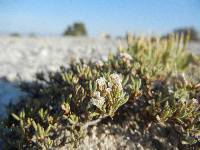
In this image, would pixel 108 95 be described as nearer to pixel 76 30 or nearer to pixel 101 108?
pixel 101 108

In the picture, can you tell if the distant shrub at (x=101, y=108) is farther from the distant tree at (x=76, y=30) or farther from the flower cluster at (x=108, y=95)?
the distant tree at (x=76, y=30)

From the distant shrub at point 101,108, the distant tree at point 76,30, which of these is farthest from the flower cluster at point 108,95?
the distant tree at point 76,30

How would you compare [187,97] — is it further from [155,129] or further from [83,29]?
[83,29]

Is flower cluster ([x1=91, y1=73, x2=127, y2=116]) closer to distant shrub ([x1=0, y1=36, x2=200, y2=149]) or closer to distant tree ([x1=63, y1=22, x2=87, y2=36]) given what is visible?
distant shrub ([x1=0, y1=36, x2=200, y2=149])

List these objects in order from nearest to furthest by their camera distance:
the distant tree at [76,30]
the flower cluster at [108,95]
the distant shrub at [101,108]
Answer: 1. the flower cluster at [108,95]
2. the distant shrub at [101,108]
3. the distant tree at [76,30]

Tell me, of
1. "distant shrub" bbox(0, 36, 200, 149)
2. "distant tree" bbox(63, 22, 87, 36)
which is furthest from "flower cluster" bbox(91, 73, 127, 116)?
"distant tree" bbox(63, 22, 87, 36)
